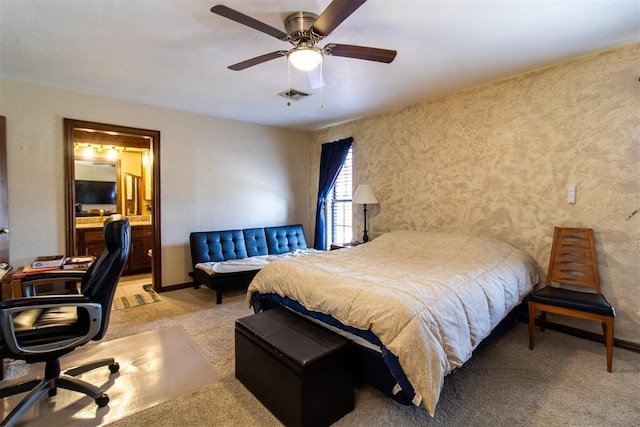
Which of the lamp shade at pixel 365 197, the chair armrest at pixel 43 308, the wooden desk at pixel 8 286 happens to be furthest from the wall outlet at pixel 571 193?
the wooden desk at pixel 8 286

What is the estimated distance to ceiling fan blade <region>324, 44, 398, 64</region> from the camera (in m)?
1.92

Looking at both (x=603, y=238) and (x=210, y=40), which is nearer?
(x=210, y=40)

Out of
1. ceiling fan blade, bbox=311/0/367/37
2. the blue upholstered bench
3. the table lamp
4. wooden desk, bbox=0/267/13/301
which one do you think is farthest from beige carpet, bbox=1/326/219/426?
the table lamp

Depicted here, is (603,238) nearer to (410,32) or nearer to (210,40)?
(410,32)

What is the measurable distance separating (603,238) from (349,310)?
2329 millimetres

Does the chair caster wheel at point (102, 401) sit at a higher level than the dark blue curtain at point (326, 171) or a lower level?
lower

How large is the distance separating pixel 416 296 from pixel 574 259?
1836 millimetres

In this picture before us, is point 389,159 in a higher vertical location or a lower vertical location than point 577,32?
lower

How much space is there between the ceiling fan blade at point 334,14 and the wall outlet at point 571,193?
8.06 ft

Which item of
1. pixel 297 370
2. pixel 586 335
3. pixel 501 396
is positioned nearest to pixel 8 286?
pixel 297 370

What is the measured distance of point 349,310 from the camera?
1.81 meters

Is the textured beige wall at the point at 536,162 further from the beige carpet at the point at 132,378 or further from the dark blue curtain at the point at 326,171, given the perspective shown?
the beige carpet at the point at 132,378

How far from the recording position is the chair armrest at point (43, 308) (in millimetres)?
1515

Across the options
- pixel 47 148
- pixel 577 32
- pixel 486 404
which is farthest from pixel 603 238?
pixel 47 148
